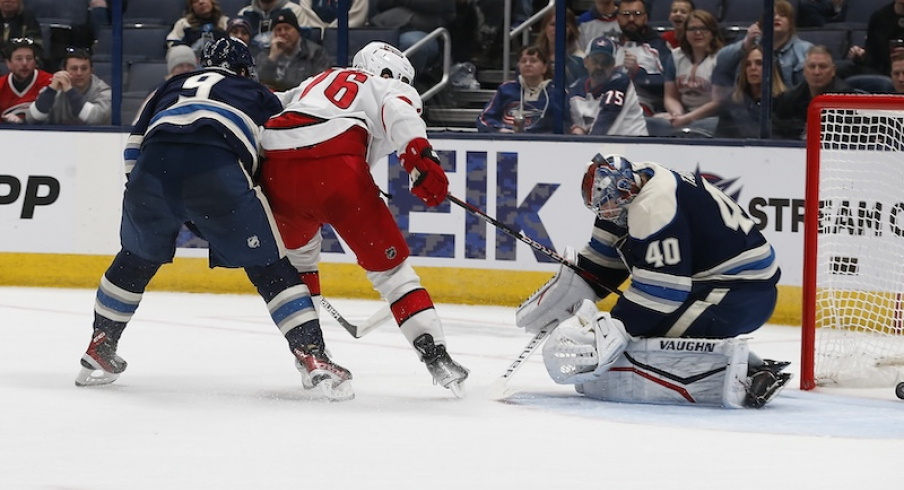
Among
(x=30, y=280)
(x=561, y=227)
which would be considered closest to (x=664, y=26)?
(x=561, y=227)

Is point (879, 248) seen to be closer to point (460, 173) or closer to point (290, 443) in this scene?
point (460, 173)

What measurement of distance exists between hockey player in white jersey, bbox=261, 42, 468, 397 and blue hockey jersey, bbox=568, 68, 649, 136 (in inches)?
93.6

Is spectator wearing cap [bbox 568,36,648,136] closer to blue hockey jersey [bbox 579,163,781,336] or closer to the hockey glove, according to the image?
blue hockey jersey [bbox 579,163,781,336]

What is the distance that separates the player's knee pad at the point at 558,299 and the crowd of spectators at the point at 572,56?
216cm

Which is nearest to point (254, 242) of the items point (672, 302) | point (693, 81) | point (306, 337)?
point (306, 337)

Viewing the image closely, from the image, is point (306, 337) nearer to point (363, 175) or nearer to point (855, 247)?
point (363, 175)

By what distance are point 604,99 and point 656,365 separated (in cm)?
263

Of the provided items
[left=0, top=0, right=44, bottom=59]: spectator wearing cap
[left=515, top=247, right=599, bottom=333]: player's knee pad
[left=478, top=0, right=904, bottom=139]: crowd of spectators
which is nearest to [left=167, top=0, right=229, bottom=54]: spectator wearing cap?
[left=0, top=0, right=44, bottom=59]: spectator wearing cap

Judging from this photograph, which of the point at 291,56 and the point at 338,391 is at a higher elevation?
the point at 291,56

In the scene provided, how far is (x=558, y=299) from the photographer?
4.33m

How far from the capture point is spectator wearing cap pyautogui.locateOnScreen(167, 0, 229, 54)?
700 cm

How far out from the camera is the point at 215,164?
3955 millimetres

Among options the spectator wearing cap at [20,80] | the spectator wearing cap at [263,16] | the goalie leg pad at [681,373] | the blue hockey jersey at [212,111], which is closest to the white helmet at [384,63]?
the blue hockey jersey at [212,111]

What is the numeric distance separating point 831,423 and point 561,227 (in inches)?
108
